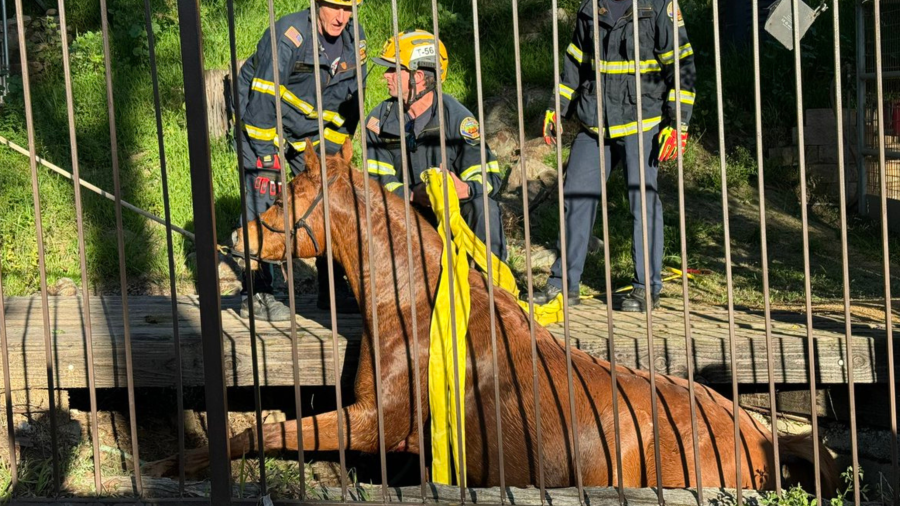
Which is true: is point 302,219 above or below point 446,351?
above

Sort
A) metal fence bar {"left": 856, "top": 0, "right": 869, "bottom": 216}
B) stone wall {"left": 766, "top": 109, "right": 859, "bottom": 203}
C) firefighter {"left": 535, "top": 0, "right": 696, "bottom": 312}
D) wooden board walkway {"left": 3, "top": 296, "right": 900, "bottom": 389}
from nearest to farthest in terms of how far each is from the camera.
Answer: wooden board walkway {"left": 3, "top": 296, "right": 900, "bottom": 389}
firefighter {"left": 535, "top": 0, "right": 696, "bottom": 312}
metal fence bar {"left": 856, "top": 0, "right": 869, "bottom": 216}
stone wall {"left": 766, "top": 109, "right": 859, "bottom": 203}

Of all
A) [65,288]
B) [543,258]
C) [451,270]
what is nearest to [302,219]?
[451,270]

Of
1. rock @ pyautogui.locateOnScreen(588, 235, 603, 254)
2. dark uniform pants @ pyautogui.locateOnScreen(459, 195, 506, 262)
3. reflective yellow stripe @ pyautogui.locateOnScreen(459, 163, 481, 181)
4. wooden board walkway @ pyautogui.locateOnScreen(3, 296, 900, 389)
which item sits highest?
reflective yellow stripe @ pyautogui.locateOnScreen(459, 163, 481, 181)

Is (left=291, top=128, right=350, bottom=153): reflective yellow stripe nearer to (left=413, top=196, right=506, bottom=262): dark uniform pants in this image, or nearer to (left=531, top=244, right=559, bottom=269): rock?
(left=413, top=196, right=506, bottom=262): dark uniform pants

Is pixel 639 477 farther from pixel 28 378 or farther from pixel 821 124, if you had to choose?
pixel 821 124

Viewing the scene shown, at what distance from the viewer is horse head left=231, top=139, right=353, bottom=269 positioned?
196 inches

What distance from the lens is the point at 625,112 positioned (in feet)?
20.8

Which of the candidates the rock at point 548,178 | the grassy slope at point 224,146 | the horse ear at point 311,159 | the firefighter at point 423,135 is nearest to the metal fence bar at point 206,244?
the horse ear at point 311,159

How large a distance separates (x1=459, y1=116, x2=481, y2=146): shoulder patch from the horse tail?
90.6 inches

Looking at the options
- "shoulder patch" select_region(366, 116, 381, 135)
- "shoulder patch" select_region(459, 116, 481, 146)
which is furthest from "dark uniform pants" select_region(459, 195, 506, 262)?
"shoulder patch" select_region(366, 116, 381, 135)

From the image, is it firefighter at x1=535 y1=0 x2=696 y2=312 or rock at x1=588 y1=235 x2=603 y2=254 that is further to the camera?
rock at x1=588 y1=235 x2=603 y2=254

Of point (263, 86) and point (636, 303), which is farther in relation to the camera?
point (636, 303)

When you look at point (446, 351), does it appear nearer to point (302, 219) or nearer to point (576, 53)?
point (302, 219)

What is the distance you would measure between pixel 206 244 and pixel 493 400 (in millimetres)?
1584
